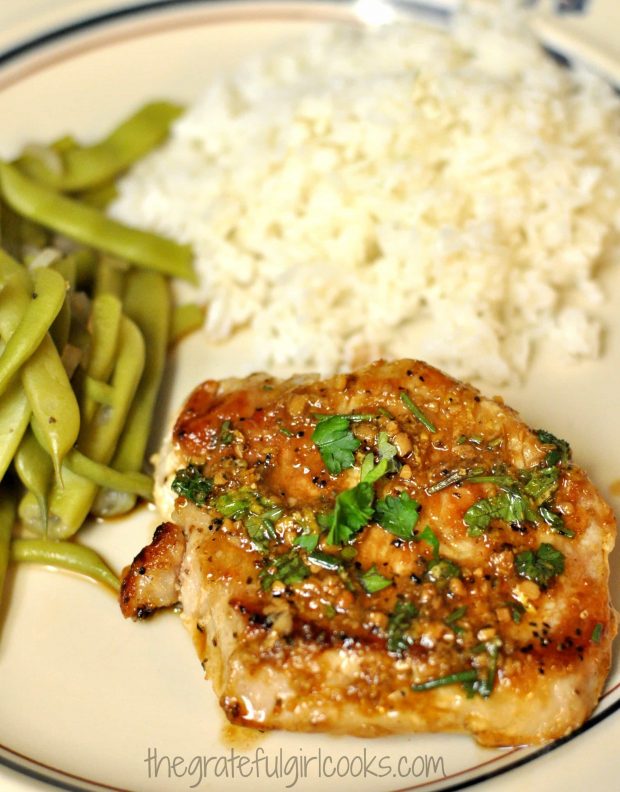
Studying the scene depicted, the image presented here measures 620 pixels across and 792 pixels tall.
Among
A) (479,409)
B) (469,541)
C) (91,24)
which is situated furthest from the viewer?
(91,24)

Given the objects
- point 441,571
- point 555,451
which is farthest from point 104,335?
point 555,451

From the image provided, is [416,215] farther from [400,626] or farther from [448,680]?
[448,680]

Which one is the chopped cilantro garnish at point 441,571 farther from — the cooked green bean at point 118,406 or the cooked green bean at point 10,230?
the cooked green bean at point 10,230

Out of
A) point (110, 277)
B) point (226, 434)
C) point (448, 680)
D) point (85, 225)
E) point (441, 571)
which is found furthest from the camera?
point (85, 225)

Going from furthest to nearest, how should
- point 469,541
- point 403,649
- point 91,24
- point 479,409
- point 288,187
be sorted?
point 91,24
point 288,187
point 479,409
point 469,541
point 403,649

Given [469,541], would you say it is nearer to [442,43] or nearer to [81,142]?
[442,43]

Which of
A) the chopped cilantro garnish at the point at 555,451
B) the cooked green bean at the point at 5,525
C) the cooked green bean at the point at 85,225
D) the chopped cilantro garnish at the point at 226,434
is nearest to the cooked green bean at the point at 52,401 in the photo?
the cooked green bean at the point at 5,525

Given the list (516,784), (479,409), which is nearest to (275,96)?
(479,409)

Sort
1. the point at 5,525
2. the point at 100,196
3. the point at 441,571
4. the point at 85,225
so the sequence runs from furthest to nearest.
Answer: the point at 100,196, the point at 85,225, the point at 5,525, the point at 441,571
